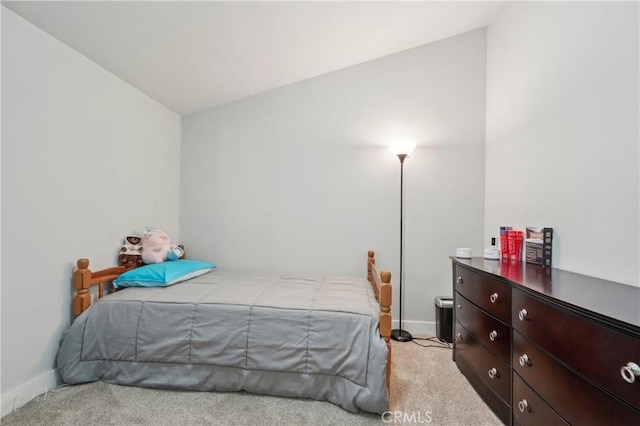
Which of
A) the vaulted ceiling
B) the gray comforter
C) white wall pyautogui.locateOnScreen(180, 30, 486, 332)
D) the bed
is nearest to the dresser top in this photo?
the bed

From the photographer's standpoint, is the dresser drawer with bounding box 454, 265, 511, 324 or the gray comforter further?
the gray comforter

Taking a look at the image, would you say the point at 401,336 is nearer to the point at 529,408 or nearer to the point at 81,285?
the point at 529,408

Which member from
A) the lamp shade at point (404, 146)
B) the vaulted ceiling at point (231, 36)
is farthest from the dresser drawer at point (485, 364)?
the vaulted ceiling at point (231, 36)

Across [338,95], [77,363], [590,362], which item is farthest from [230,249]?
[590,362]

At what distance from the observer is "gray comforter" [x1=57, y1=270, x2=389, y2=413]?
1.68 metres

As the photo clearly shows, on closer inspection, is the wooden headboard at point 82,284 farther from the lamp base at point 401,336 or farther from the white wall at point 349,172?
the lamp base at point 401,336

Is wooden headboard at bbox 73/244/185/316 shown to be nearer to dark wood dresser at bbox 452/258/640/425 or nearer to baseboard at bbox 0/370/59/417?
baseboard at bbox 0/370/59/417

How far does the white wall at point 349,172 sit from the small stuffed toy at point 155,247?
1.81ft

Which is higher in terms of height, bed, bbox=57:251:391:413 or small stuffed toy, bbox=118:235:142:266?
small stuffed toy, bbox=118:235:142:266

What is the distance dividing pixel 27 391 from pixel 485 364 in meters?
2.66

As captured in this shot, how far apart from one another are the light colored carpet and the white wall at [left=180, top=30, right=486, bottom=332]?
1.11 metres

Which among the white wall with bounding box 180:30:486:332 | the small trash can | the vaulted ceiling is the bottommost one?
the small trash can

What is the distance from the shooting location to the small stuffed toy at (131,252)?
7.61 ft

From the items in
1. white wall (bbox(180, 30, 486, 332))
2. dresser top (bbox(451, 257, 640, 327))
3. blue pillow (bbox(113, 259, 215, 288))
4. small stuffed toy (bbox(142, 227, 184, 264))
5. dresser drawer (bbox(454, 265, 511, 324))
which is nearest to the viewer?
dresser top (bbox(451, 257, 640, 327))
